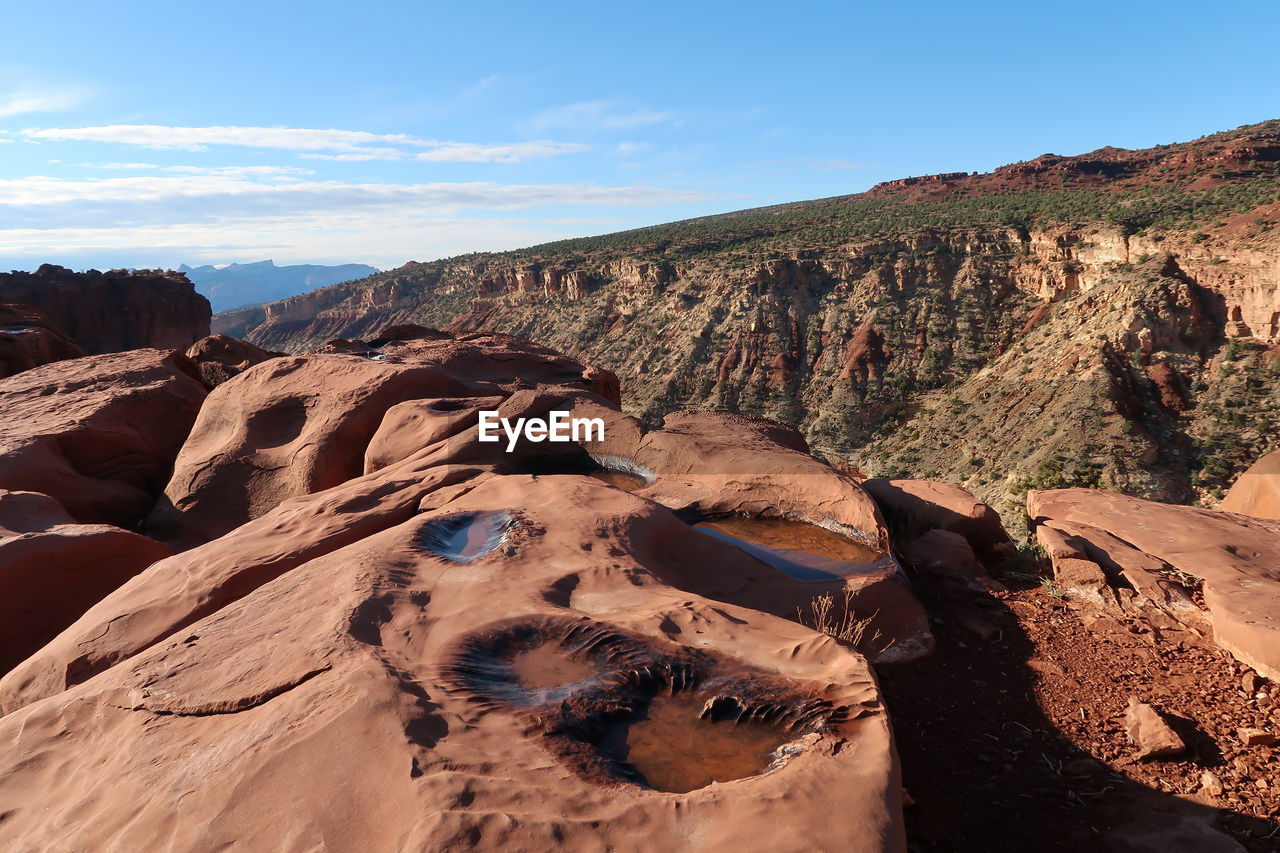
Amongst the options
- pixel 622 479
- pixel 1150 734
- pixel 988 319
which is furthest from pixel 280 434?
pixel 988 319

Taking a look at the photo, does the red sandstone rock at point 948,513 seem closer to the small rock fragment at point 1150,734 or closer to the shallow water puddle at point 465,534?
the small rock fragment at point 1150,734

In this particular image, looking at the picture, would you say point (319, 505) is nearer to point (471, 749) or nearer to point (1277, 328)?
point (471, 749)

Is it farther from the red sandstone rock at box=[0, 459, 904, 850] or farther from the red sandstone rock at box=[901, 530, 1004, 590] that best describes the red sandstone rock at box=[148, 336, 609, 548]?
the red sandstone rock at box=[901, 530, 1004, 590]

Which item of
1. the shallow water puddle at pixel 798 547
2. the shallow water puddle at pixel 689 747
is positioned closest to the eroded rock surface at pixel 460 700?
the shallow water puddle at pixel 689 747

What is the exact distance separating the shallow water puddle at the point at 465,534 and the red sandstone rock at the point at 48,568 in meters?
5.17

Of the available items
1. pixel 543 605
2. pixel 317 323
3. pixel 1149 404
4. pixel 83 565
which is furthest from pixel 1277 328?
pixel 317 323

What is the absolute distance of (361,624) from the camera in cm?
536

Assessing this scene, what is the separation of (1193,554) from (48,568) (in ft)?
49.3

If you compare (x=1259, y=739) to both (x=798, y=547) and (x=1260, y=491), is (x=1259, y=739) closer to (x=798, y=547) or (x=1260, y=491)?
(x=798, y=547)

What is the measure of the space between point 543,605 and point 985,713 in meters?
4.41

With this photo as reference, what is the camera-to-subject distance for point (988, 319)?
50625mm

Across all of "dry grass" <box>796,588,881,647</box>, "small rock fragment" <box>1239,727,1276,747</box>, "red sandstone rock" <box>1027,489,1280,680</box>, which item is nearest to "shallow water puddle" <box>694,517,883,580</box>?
"dry grass" <box>796,588,881,647</box>

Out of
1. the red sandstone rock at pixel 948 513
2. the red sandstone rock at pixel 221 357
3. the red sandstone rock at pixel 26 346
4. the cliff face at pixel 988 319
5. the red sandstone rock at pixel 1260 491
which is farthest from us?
the cliff face at pixel 988 319

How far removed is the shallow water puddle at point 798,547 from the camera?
8.48 meters
